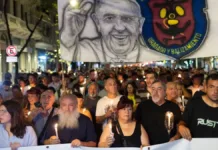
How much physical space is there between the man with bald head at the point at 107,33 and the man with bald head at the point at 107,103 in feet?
2.32

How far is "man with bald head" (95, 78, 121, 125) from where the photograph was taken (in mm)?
6836

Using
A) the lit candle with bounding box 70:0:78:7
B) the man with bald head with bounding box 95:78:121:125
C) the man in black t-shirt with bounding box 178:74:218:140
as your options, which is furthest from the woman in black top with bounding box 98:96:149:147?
the lit candle with bounding box 70:0:78:7

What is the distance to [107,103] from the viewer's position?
7230 millimetres

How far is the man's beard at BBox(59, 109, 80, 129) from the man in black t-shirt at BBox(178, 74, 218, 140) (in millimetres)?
1241

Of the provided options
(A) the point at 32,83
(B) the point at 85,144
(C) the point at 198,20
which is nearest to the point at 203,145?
(B) the point at 85,144

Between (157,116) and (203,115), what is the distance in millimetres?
563

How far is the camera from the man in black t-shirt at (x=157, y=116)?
5391mm

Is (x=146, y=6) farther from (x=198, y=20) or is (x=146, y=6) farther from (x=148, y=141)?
(x=148, y=141)

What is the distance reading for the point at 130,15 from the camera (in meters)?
6.92

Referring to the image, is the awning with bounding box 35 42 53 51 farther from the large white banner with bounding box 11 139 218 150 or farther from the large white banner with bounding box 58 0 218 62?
the large white banner with bounding box 11 139 218 150

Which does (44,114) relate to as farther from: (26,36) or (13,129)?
(26,36)

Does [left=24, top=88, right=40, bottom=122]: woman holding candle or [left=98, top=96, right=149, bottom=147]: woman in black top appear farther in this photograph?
[left=24, top=88, right=40, bottom=122]: woman holding candle

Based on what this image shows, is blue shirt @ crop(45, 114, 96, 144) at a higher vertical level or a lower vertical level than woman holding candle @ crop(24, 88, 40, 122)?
lower

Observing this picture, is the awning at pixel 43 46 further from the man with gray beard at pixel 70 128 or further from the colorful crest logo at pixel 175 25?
the man with gray beard at pixel 70 128
